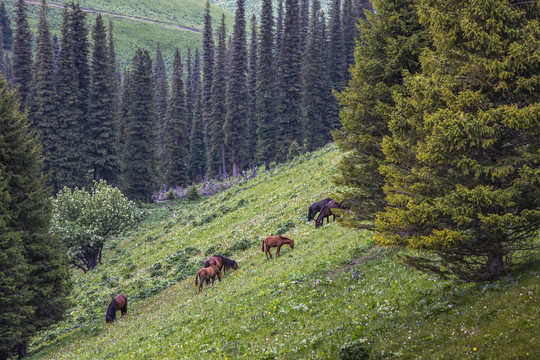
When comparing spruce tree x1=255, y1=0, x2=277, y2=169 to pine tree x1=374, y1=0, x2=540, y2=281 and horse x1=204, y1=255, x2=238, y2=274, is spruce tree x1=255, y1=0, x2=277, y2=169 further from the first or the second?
pine tree x1=374, y1=0, x2=540, y2=281

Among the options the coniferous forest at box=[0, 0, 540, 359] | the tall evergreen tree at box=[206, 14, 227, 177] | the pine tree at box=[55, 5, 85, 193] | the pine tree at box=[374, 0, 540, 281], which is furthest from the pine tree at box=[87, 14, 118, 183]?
the pine tree at box=[374, 0, 540, 281]

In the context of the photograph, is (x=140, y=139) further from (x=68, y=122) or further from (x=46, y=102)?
(x=46, y=102)

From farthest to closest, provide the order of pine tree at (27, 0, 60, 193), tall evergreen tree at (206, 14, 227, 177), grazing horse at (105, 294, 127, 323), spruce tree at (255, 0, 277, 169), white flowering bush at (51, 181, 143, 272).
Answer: tall evergreen tree at (206, 14, 227, 177) < spruce tree at (255, 0, 277, 169) < pine tree at (27, 0, 60, 193) < white flowering bush at (51, 181, 143, 272) < grazing horse at (105, 294, 127, 323)

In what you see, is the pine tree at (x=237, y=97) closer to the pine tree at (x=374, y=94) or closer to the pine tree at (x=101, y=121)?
the pine tree at (x=101, y=121)

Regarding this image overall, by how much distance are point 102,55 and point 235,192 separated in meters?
36.6

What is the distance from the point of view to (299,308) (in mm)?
12797

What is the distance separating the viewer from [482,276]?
384 inches

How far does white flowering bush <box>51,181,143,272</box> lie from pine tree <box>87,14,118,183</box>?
826 inches

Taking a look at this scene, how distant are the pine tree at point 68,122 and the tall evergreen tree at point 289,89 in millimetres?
31956

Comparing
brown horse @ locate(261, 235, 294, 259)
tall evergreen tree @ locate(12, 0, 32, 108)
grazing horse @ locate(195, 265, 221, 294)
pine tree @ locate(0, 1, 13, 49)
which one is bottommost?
grazing horse @ locate(195, 265, 221, 294)

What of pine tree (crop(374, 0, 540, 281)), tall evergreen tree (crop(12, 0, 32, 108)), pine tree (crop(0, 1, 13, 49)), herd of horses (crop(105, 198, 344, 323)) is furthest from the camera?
pine tree (crop(0, 1, 13, 49))

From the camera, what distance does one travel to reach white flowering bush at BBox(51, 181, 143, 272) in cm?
4050

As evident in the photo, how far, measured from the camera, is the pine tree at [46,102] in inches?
2405

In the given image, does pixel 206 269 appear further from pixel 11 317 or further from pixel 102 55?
pixel 102 55
